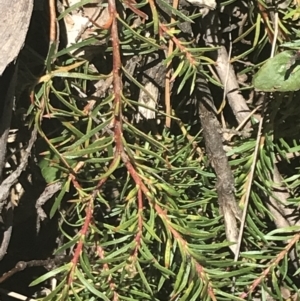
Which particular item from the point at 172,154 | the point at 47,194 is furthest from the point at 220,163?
the point at 47,194

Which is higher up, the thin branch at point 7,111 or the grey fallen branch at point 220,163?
the thin branch at point 7,111

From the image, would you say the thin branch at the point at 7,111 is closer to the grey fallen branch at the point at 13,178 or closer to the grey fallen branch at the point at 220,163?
the grey fallen branch at the point at 13,178

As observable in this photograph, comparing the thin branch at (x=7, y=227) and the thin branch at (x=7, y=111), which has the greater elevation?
the thin branch at (x=7, y=111)

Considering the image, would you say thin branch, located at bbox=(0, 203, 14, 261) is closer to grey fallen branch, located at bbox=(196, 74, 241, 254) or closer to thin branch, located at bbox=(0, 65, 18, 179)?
thin branch, located at bbox=(0, 65, 18, 179)

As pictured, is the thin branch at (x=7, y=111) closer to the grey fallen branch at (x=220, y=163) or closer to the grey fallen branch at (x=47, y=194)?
the grey fallen branch at (x=47, y=194)

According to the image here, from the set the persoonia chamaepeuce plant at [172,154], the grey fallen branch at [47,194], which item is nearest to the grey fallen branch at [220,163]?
the persoonia chamaepeuce plant at [172,154]

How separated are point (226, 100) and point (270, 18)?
0.42ft

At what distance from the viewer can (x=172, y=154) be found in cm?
72

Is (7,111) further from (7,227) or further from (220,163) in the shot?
(220,163)

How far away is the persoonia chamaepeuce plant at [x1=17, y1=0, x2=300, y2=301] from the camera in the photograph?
640 mm

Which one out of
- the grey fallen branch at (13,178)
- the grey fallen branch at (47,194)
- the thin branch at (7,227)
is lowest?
the thin branch at (7,227)

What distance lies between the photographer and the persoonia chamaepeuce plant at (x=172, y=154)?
64 cm

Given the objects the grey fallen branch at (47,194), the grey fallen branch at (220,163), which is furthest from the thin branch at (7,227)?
the grey fallen branch at (220,163)

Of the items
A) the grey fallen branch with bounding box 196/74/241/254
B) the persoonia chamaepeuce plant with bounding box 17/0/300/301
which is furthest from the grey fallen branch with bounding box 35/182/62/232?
the grey fallen branch with bounding box 196/74/241/254
